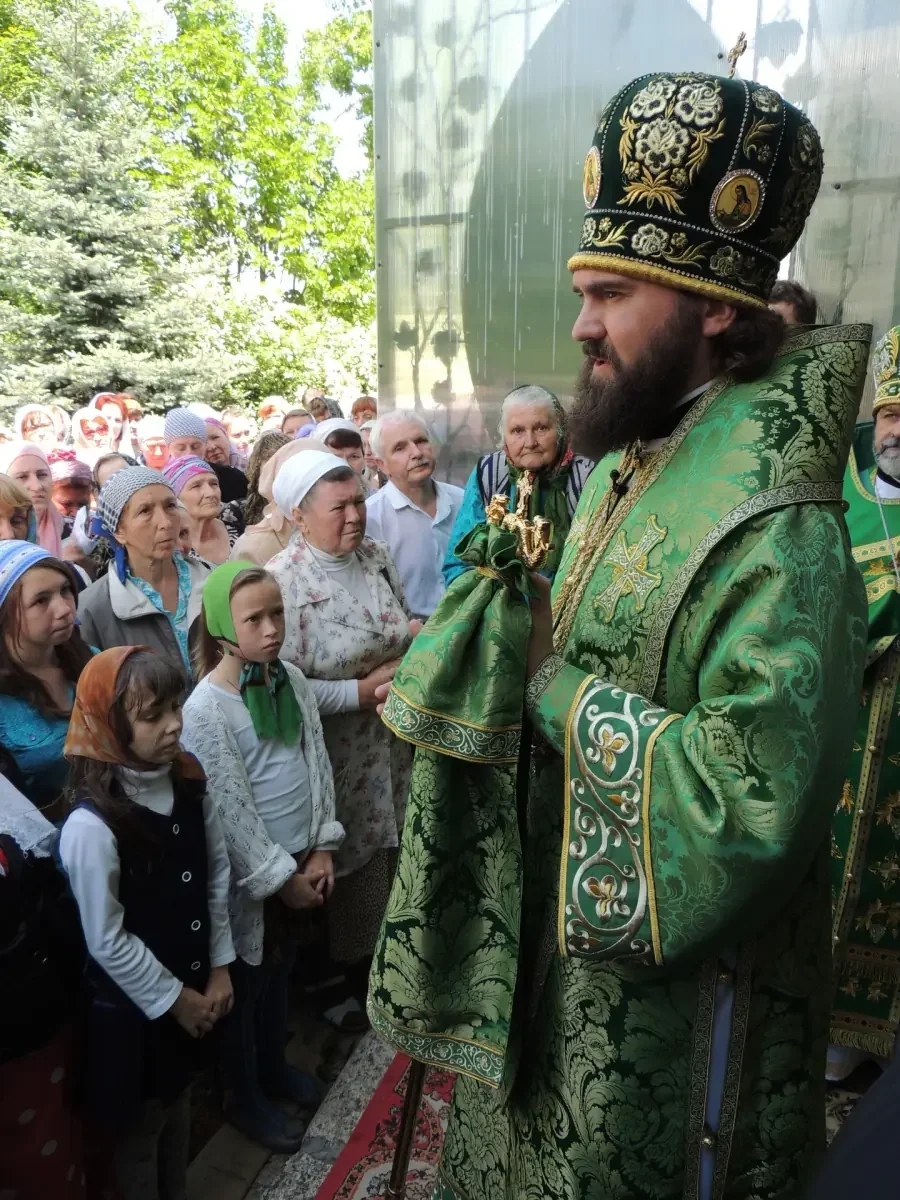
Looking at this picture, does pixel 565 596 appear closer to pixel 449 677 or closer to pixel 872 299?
pixel 449 677

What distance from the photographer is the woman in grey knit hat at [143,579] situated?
3455 mm

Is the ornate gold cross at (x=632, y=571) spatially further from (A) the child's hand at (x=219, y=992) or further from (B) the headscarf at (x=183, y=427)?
(B) the headscarf at (x=183, y=427)

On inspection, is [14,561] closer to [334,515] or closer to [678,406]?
[334,515]

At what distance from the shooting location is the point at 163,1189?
245cm

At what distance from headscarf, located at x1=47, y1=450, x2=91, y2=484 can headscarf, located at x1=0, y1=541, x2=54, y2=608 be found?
11.5ft

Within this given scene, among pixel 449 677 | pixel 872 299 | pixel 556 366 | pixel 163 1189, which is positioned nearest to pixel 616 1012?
pixel 449 677

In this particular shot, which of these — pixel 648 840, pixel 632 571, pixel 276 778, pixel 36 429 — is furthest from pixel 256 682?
pixel 36 429

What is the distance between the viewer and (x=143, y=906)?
2275mm

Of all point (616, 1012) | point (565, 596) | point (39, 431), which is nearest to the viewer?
point (616, 1012)

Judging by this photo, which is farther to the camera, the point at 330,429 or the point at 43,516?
the point at 330,429

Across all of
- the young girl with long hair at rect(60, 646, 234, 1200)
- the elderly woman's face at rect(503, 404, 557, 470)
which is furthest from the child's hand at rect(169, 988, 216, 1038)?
the elderly woman's face at rect(503, 404, 557, 470)

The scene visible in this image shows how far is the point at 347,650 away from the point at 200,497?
1835 mm

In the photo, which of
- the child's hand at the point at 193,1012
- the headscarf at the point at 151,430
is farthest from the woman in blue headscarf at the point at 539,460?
the headscarf at the point at 151,430

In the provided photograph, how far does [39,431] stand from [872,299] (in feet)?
24.8
